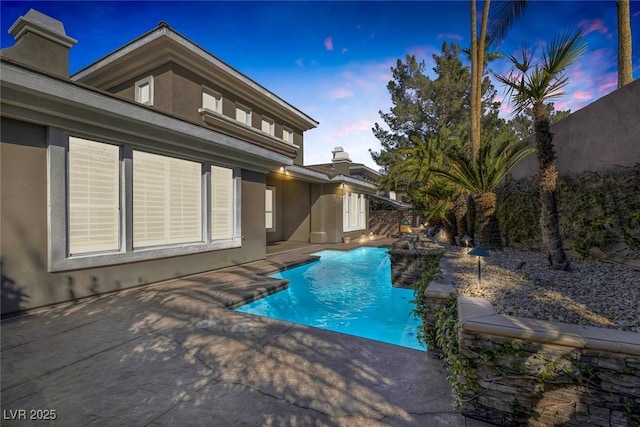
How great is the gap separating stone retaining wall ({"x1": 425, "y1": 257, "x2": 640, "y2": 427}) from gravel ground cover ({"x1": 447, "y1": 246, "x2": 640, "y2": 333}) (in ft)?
1.60

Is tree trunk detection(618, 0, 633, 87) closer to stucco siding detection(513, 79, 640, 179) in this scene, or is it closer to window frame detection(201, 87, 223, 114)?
stucco siding detection(513, 79, 640, 179)

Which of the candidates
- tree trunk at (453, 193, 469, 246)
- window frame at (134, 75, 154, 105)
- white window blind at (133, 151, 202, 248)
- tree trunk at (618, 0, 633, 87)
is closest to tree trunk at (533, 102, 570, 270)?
tree trunk at (453, 193, 469, 246)

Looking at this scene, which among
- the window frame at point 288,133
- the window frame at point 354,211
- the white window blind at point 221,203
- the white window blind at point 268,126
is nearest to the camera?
the white window blind at point 221,203

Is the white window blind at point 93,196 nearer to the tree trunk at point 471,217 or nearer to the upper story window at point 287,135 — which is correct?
the upper story window at point 287,135

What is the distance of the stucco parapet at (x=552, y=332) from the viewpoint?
245 cm

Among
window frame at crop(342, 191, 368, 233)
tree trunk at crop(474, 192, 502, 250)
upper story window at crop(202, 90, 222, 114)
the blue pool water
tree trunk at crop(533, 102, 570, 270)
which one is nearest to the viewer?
tree trunk at crop(533, 102, 570, 270)

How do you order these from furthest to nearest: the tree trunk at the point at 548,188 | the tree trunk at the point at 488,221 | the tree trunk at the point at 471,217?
the tree trunk at the point at 471,217 → the tree trunk at the point at 488,221 → the tree trunk at the point at 548,188

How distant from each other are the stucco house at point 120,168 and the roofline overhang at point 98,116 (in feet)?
0.07

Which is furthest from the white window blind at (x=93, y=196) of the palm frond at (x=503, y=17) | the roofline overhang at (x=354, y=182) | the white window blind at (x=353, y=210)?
the palm frond at (x=503, y=17)

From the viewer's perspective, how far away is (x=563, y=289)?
4227 millimetres

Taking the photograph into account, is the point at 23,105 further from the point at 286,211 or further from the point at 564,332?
the point at 286,211

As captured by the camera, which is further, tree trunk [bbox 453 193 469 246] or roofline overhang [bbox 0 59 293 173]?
tree trunk [bbox 453 193 469 246]

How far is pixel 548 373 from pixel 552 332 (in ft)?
1.26

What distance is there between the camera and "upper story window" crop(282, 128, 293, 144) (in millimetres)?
17094
